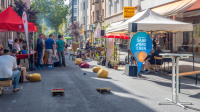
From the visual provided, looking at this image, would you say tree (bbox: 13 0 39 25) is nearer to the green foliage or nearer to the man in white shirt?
the man in white shirt

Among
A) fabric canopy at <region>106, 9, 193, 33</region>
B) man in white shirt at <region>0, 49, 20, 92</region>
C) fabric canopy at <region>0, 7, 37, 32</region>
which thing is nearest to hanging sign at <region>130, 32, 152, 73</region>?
fabric canopy at <region>106, 9, 193, 33</region>

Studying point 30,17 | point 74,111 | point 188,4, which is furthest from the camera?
point 30,17

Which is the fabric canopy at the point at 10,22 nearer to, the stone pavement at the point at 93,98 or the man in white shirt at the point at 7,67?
the stone pavement at the point at 93,98

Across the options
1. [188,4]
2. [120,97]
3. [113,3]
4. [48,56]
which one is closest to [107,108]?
[120,97]

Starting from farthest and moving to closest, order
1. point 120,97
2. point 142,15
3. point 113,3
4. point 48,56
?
1. point 113,3
2. point 48,56
3. point 142,15
4. point 120,97

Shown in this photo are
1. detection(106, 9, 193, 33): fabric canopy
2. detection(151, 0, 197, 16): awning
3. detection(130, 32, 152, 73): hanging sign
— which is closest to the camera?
detection(130, 32, 152, 73): hanging sign

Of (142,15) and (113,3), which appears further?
(113,3)

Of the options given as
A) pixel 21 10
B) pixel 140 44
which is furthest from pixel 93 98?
pixel 21 10

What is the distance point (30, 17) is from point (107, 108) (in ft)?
74.0

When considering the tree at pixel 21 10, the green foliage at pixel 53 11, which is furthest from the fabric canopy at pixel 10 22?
the green foliage at pixel 53 11

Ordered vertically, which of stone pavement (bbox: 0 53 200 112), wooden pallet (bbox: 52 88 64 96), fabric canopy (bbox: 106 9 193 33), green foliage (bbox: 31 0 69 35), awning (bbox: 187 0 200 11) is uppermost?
green foliage (bbox: 31 0 69 35)

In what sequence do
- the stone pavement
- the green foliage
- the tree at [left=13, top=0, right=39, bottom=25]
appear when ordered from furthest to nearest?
the green foliage < the tree at [left=13, top=0, right=39, bottom=25] < the stone pavement

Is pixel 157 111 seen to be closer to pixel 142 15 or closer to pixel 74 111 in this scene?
pixel 74 111

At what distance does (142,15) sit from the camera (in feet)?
44.5
